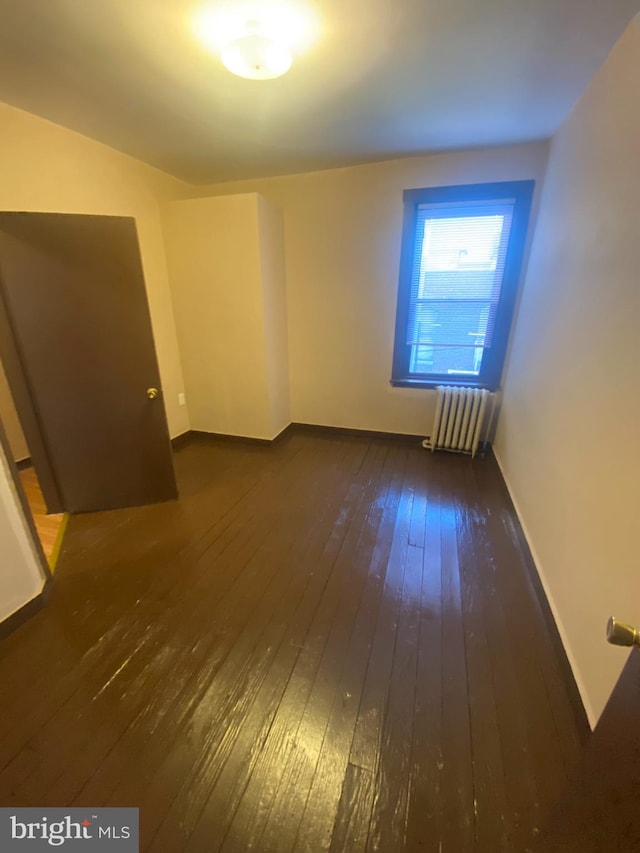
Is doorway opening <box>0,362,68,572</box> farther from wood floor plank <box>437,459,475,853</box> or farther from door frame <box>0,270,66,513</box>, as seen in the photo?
wood floor plank <box>437,459,475,853</box>

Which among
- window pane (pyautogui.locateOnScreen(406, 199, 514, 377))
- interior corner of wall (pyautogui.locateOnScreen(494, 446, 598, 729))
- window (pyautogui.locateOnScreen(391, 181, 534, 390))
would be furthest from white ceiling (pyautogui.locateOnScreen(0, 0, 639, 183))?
interior corner of wall (pyautogui.locateOnScreen(494, 446, 598, 729))

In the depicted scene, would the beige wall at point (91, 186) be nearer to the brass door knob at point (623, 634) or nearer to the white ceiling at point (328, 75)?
the white ceiling at point (328, 75)

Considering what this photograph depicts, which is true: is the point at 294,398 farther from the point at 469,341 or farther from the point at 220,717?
the point at 220,717

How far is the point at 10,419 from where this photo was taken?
2877mm

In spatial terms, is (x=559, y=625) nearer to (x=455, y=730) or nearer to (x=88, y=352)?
(x=455, y=730)

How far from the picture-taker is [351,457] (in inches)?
136

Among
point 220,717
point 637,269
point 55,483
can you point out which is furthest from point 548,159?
point 55,483

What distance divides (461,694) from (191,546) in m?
1.68

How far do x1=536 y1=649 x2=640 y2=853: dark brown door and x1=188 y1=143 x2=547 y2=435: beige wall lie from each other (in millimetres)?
3071

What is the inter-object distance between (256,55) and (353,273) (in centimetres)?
198
